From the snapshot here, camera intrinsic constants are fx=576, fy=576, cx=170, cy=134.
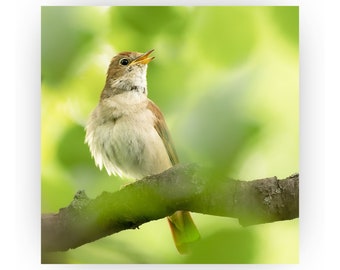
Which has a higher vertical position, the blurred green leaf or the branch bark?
the blurred green leaf

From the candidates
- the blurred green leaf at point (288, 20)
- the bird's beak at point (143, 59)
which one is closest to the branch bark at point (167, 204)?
the bird's beak at point (143, 59)

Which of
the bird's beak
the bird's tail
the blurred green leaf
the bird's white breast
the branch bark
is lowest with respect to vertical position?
the bird's tail

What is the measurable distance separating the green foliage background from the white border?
0.05 metres

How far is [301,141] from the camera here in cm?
242

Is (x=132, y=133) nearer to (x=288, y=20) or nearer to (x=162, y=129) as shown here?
(x=162, y=129)

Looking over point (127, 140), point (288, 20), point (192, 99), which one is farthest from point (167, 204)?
point (288, 20)

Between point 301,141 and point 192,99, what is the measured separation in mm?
491

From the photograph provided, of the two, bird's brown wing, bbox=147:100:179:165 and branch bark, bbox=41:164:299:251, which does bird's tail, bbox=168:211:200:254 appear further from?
bird's brown wing, bbox=147:100:179:165

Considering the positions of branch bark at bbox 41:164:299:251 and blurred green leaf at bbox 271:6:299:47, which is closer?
branch bark at bbox 41:164:299:251

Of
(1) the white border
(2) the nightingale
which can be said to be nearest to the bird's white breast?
(2) the nightingale

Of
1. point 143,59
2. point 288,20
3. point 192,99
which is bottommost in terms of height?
point 192,99

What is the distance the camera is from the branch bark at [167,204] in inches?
91.0

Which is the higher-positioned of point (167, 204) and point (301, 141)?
point (301, 141)

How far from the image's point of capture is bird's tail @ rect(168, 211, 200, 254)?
2373 mm
